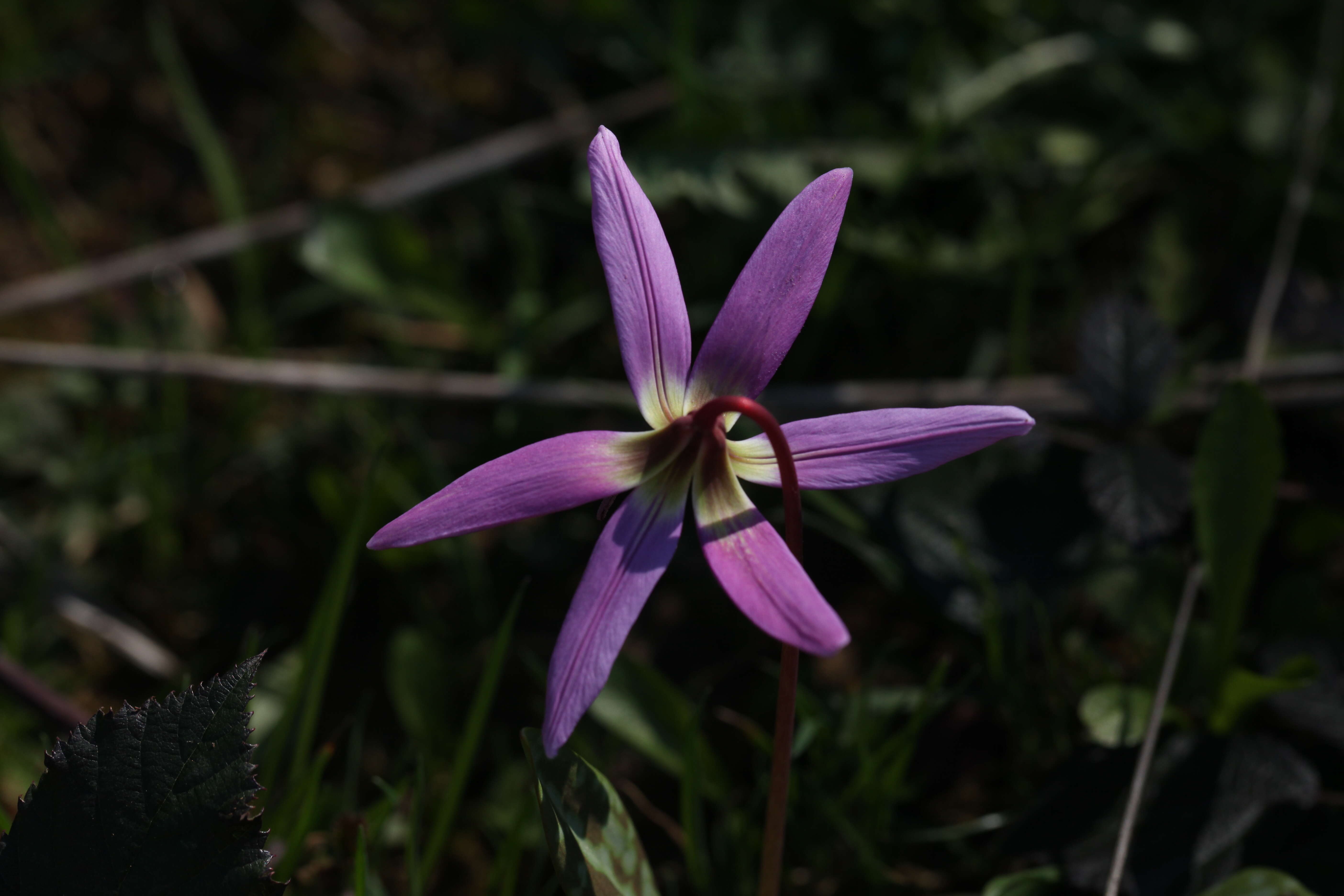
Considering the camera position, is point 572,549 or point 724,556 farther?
point 572,549

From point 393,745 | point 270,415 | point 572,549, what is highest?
point 270,415

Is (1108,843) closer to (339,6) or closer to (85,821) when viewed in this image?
(85,821)

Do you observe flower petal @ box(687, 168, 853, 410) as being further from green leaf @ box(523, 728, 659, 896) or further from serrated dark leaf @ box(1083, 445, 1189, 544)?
serrated dark leaf @ box(1083, 445, 1189, 544)

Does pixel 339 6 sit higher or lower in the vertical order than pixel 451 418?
higher

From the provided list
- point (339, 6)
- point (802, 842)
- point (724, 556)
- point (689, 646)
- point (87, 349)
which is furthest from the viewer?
point (339, 6)

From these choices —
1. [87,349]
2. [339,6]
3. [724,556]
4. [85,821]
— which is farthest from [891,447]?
[339,6]

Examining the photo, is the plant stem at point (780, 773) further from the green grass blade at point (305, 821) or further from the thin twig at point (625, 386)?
the thin twig at point (625, 386)

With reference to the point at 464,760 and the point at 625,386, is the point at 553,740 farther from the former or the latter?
the point at 625,386
